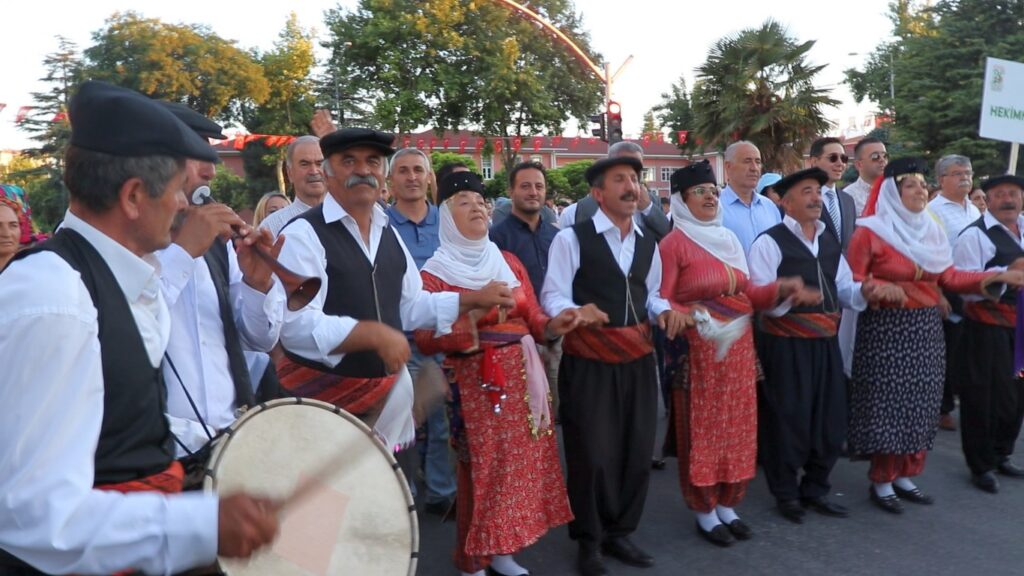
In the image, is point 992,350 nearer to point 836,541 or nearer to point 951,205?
point 951,205

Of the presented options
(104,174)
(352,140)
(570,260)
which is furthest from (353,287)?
(104,174)

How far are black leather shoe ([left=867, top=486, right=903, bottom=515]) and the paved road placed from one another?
0.04 metres

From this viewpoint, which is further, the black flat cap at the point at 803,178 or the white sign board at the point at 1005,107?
the white sign board at the point at 1005,107

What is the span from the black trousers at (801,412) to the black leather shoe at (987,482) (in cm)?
114

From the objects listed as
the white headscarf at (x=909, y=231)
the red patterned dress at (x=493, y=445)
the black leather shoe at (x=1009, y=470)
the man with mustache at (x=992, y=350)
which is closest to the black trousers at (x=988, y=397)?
the man with mustache at (x=992, y=350)

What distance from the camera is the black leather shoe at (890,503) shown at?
503 cm

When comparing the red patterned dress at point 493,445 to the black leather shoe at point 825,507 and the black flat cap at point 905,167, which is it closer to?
the black leather shoe at point 825,507

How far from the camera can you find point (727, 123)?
730 inches

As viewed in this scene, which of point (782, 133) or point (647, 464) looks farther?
point (782, 133)

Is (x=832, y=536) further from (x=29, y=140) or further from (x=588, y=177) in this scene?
(x=29, y=140)

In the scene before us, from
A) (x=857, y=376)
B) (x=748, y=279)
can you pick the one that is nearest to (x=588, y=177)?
(x=748, y=279)

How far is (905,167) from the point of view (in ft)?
16.9

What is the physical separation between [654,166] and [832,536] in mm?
67118

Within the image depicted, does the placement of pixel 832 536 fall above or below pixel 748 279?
below
